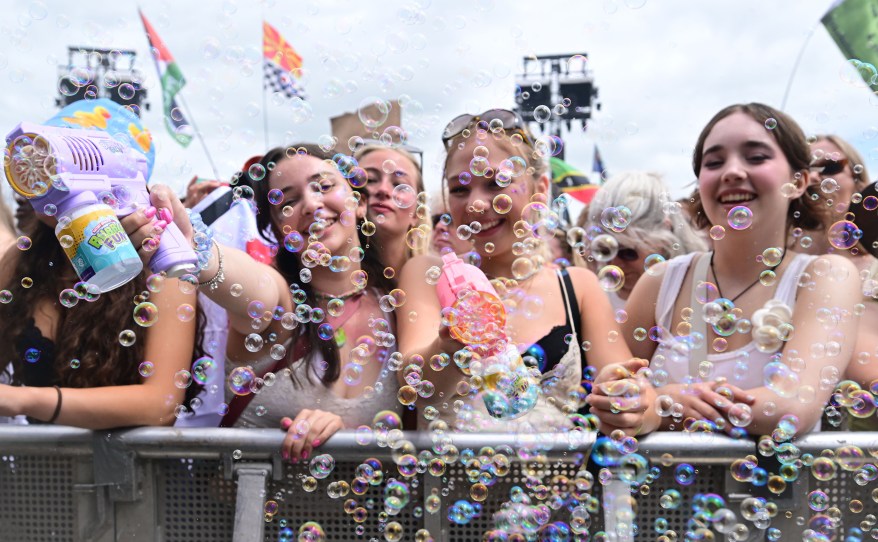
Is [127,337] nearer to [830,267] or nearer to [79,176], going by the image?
[79,176]

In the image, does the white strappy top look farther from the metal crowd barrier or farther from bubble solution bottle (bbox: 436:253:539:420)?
bubble solution bottle (bbox: 436:253:539:420)

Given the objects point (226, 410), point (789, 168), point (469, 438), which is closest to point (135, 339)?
point (226, 410)

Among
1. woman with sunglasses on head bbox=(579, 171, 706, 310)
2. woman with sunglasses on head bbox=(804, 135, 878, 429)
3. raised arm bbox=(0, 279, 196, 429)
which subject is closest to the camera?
raised arm bbox=(0, 279, 196, 429)

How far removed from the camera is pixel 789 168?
1.94 meters

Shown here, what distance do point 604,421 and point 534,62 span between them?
4.10 ft

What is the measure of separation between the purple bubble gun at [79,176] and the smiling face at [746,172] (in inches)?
52.5

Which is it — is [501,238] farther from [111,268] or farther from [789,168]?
[111,268]

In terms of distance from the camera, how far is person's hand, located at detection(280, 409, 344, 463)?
5.46 feet

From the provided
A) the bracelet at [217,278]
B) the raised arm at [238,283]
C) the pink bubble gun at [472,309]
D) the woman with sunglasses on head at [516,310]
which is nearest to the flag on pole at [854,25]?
the woman with sunglasses on head at [516,310]

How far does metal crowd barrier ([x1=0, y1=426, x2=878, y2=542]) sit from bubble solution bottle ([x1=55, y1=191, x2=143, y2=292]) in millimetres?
451

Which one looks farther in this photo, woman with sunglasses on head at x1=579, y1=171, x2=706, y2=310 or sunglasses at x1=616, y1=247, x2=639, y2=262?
sunglasses at x1=616, y1=247, x2=639, y2=262

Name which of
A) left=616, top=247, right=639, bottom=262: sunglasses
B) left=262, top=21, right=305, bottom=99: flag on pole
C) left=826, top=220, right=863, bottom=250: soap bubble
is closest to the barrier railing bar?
left=826, top=220, right=863, bottom=250: soap bubble

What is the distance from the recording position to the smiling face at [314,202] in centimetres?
205

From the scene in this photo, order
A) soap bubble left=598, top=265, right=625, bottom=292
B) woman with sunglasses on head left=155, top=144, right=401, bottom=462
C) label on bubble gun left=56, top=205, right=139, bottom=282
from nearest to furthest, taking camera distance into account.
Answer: label on bubble gun left=56, top=205, right=139, bottom=282, woman with sunglasses on head left=155, top=144, right=401, bottom=462, soap bubble left=598, top=265, right=625, bottom=292
